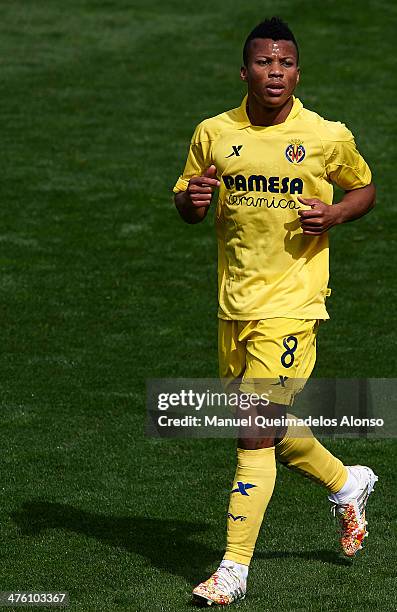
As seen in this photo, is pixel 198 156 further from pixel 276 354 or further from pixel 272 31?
pixel 276 354

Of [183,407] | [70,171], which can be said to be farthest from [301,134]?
[70,171]

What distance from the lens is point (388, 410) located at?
8648mm

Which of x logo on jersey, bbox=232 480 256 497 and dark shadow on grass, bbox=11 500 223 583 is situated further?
dark shadow on grass, bbox=11 500 223 583

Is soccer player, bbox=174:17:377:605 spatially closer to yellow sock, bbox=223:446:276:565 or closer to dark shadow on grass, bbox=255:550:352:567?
yellow sock, bbox=223:446:276:565

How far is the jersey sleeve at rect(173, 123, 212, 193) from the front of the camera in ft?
19.9

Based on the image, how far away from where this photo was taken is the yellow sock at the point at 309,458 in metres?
6.10

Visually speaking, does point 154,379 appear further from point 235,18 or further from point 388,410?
point 235,18

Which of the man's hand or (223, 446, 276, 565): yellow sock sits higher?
the man's hand

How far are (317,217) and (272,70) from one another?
2.15 feet

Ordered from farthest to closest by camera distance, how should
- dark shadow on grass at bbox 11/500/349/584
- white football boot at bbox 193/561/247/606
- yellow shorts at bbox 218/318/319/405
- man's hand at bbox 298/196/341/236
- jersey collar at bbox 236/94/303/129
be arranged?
dark shadow on grass at bbox 11/500/349/584
jersey collar at bbox 236/94/303/129
yellow shorts at bbox 218/318/319/405
man's hand at bbox 298/196/341/236
white football boot at bbox 193/561/247/606

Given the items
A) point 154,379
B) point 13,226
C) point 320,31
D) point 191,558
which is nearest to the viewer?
point 191,558

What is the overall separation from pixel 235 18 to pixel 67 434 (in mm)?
12193

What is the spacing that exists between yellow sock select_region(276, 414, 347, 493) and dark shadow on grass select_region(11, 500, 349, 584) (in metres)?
0.38

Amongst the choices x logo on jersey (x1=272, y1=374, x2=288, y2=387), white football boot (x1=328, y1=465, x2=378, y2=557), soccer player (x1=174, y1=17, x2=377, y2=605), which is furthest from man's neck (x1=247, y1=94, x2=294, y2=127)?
white football boot (x1=328, y1=465, x2=378, y2=557)
